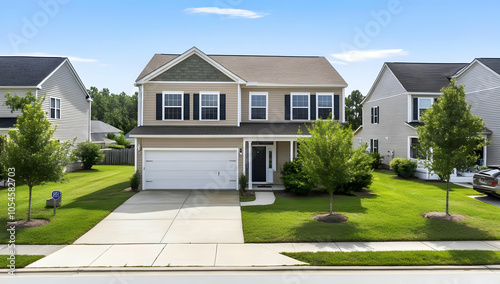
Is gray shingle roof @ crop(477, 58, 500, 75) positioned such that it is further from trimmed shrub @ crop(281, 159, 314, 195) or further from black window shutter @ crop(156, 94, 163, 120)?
black window shutter @ crop(156, 94, 163, 120)

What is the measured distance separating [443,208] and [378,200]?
2.63 metres

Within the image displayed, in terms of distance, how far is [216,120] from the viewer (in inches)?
756

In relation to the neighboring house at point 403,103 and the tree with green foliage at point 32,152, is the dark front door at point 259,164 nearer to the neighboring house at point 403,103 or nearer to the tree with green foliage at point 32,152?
the neighboring house at point 403,103

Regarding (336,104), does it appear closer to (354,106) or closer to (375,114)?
(375,114)

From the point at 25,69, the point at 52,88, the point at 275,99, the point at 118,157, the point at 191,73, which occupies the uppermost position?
the point at 25,69

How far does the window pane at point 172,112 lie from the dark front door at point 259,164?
15.6 ft

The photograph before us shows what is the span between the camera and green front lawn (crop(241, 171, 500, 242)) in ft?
34.7

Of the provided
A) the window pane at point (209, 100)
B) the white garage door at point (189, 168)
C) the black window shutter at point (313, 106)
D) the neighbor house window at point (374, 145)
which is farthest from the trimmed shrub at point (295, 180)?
the neighbor house window at point (374, 145)

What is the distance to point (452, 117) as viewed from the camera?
42.2 ft

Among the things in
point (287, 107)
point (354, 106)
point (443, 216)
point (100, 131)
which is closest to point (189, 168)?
point (287, 107)

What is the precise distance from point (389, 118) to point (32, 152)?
25.2m

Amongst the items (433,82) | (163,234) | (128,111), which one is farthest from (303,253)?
(128,111)

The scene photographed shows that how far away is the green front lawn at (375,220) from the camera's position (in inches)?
416

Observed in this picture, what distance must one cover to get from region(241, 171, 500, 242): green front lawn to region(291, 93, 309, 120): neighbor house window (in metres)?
5.95
